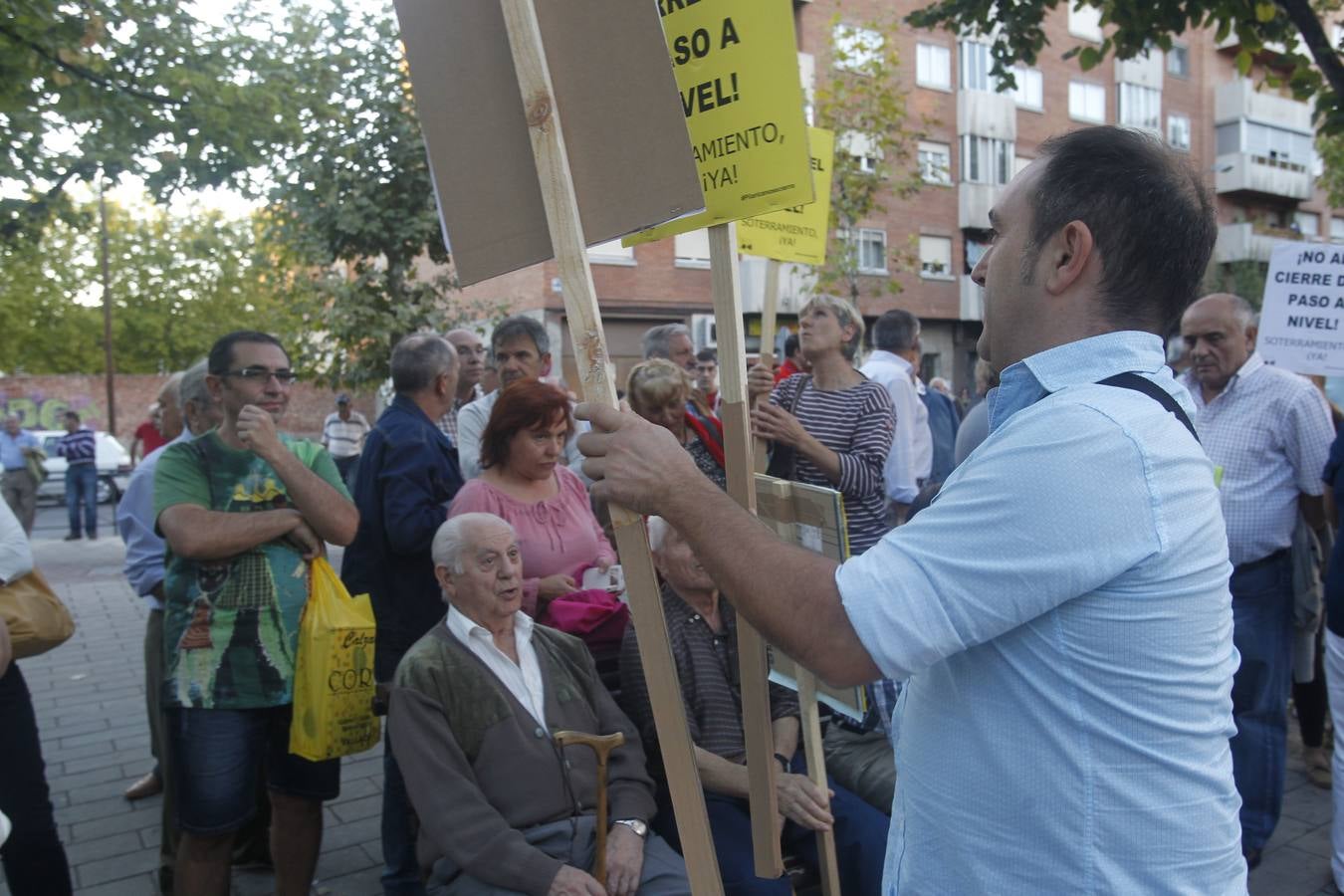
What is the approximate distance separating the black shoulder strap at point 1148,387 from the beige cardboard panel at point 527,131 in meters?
0.73

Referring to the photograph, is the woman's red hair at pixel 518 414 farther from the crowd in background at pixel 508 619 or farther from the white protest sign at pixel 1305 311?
the white protest sign at pixel 1305 311

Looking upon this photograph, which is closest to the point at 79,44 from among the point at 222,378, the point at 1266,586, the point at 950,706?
the point at 222,378

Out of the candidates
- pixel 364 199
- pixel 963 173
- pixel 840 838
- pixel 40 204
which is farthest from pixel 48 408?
pixel 840 838

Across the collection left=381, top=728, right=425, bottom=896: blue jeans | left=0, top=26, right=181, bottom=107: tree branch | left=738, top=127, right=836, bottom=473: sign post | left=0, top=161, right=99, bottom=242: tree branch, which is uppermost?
left=0, top=26, right=181, bottom=107: tree branch

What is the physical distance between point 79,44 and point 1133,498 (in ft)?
20.1

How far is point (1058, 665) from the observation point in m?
1.35

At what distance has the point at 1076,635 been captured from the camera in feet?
4.40

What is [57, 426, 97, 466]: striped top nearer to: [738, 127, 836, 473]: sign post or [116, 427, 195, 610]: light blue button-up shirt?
[116, 427, 195, 610]: light blue button-up shirt

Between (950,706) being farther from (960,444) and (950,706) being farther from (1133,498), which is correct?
(960,444)

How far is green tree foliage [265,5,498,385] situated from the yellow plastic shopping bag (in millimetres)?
10459

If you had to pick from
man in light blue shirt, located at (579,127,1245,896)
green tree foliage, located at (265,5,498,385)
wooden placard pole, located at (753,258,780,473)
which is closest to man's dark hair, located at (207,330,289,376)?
wooden placard pole, located at (753,258,780,473)

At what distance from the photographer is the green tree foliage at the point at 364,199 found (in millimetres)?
13320

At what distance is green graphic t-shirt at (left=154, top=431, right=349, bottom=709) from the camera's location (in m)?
3.25

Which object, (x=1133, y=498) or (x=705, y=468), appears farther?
(x=705, y=468)
